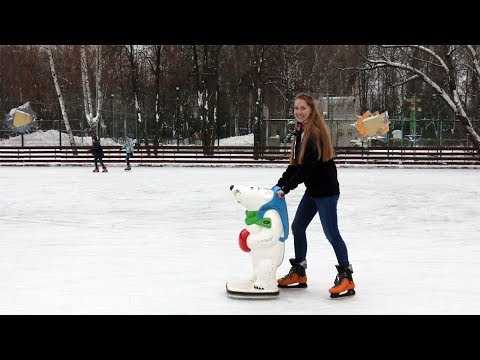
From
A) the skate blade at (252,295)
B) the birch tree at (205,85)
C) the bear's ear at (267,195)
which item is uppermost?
the birch tree at (205,85)

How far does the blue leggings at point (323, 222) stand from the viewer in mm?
4879

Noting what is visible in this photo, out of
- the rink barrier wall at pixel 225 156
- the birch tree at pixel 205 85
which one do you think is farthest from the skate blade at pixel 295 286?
the birch tree at pixel 205 85

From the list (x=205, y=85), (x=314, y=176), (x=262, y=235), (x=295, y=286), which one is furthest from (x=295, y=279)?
(x=205, y=85)

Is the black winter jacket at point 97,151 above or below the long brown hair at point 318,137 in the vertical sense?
below

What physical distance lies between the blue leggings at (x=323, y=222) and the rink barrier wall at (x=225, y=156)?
21.5 m

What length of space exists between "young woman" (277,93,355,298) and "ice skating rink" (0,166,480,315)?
296 mm

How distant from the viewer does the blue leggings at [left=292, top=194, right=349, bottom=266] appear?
16.0 feet

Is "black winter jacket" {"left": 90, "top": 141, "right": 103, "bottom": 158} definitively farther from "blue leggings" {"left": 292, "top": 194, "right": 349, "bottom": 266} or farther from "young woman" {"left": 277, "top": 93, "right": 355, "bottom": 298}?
"young woman" {"left": 277, "top": 93, "right": 355, "bottom": 298}

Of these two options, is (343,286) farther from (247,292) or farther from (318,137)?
(318,137)

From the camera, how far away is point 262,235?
16.1 feet

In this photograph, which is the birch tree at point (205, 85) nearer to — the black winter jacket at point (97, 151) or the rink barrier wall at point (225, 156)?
the rink barrier wall at point (225, 156)

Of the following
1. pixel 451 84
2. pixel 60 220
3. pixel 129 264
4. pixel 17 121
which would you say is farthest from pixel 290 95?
pixel 129 264
